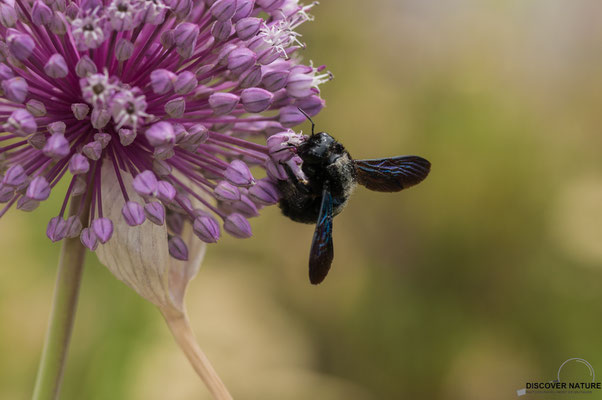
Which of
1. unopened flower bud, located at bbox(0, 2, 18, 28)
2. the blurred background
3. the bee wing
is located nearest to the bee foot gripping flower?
unopened flower bud, located at bbox(0, 2, 18, 28)

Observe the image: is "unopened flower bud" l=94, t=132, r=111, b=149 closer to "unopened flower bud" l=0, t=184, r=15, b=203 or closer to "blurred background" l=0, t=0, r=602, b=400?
"unopened flower bud" l=0, t=184, r=15, b=203

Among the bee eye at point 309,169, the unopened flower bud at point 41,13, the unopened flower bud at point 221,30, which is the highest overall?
the unopened flower bud at point 221,30

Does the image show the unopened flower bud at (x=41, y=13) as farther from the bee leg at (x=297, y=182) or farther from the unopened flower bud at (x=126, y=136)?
the bee leg at (x=297, y=182)

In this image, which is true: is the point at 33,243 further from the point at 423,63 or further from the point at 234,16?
the point at 423,63


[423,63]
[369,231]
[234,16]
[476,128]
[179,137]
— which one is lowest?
[179,137]

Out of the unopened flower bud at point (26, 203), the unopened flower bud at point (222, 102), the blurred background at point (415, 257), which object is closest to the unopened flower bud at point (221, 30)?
the unopened flower bud at point (222, 102)

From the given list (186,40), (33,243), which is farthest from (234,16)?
(33,243)

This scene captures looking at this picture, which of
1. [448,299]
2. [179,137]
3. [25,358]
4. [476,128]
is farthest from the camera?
[476,128]
